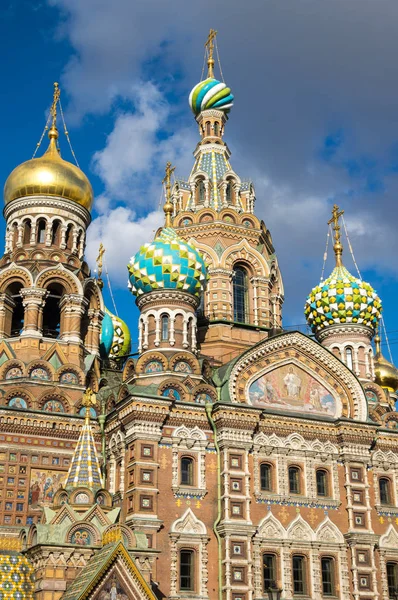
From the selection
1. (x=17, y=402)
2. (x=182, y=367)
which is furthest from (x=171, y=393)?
(x=17, y=402)

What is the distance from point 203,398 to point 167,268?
10.8 ft

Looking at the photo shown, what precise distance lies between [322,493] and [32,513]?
6.55 metres

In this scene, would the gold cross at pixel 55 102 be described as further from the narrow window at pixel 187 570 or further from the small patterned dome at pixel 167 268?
the narrow window at pixel 187 570

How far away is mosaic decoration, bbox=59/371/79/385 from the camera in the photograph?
66.8 feet

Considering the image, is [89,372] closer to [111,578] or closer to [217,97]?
[111,578]

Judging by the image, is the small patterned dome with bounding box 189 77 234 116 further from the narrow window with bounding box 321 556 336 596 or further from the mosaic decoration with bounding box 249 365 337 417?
the narrow window with bounding box 321 556 336 596

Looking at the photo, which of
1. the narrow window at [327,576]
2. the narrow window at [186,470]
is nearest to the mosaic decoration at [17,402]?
the narrow window at [186,470]

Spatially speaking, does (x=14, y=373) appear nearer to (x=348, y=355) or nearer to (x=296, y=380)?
(x=296, y=380)

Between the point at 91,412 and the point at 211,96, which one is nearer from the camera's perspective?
the point at 91,412

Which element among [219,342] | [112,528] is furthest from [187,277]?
[112,528]

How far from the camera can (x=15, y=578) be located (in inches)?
559

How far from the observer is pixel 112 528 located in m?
14.3

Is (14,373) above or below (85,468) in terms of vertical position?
above

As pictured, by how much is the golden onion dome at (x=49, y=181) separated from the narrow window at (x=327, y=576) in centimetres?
1117
